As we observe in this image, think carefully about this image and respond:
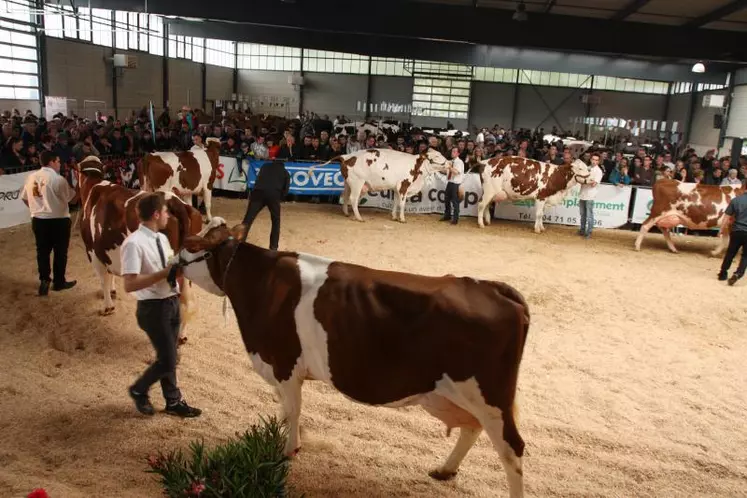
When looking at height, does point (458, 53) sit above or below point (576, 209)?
above

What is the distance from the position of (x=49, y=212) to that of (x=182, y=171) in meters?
4.45

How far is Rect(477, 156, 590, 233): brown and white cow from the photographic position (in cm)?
1320

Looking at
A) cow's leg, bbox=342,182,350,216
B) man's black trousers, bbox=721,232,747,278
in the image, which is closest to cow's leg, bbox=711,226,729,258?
man's black trousers, bbox=721,232,747,278

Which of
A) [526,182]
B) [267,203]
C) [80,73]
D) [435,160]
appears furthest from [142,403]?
[80,73]

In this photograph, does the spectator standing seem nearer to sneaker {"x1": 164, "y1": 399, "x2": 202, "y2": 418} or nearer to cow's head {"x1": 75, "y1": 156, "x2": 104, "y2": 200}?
sneaker {"x1": 164, "y1": 399, "x2": 202, "y2": 418}

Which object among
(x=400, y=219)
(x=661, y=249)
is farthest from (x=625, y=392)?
(x=400, y=219)

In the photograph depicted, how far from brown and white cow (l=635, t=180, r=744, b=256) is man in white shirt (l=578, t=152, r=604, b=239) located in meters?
1.19

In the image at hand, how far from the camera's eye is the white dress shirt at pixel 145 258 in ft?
13.5

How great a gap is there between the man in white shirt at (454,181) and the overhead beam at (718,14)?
7186mm

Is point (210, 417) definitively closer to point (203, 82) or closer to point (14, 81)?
point (14, 81)

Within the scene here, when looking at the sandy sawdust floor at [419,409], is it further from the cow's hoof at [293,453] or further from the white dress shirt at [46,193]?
the white dress shirt at [46,193]

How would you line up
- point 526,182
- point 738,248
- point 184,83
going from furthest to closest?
1. point 184,83
2. point 526,182
3. point 738,248

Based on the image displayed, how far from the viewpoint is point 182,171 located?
11500mm

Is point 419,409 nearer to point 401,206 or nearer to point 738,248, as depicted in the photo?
point 738,248
